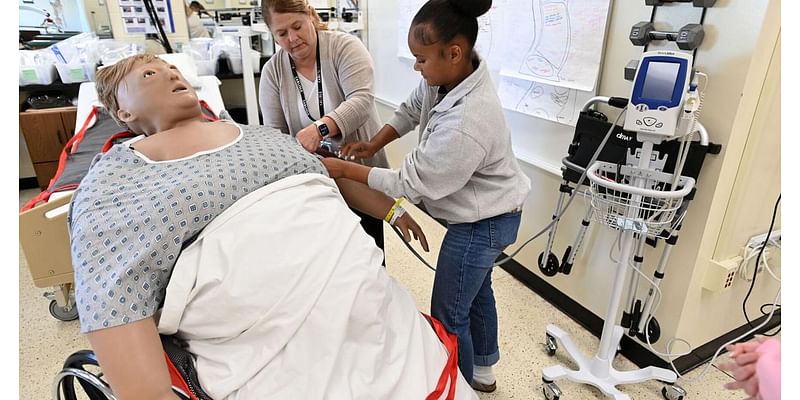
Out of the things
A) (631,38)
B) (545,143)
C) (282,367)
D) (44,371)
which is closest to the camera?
(282,367)

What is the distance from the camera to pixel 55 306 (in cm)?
212

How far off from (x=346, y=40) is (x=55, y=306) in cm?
177

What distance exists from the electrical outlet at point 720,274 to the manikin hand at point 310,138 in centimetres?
142

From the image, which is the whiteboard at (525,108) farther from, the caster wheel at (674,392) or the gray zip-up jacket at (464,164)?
the caster wheel at (674,392)

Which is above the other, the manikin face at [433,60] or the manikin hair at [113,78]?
the manikin face at [433,60]

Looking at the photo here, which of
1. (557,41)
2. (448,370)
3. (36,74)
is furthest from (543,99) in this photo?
(36,74)

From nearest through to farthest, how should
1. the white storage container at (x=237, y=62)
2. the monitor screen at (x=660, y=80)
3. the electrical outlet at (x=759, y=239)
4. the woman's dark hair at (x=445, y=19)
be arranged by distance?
the woman's dark hair at (x=445, y=19) → the monitor screen at (x=660, y=80) → the electrical outlet at (x=759, y=239) → the white storage container at (x=237, y=62)

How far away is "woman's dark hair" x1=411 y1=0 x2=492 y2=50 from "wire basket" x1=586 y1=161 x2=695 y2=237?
633 millimetres

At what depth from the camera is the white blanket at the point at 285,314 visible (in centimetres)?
83

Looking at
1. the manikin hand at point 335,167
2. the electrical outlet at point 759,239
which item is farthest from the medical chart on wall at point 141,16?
the electrical outlet at point 759,239

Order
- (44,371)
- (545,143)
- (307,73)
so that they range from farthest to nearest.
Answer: (545,143)
(44,371)
(307,73)

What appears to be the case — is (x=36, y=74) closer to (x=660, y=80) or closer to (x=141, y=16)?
(x=141, y=16)

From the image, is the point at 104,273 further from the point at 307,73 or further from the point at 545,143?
the point at 545,143

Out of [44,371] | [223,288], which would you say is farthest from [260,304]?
[44,371]
